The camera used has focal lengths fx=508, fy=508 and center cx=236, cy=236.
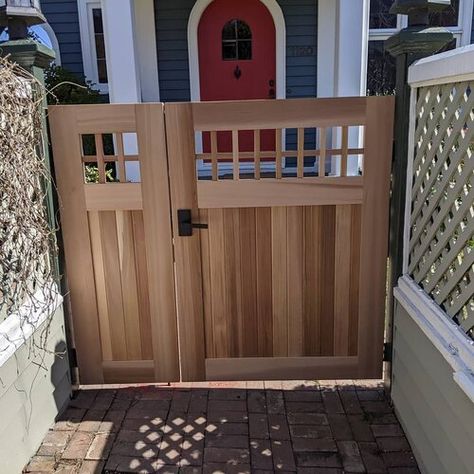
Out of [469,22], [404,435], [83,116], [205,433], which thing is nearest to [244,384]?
[205,433]

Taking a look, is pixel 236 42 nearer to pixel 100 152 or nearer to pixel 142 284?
pixel 100 152

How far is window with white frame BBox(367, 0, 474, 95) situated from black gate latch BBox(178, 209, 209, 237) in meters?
4.91

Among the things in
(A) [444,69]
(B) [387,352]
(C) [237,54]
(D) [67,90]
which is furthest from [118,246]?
(C) [237,54]

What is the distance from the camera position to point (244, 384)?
295 cm

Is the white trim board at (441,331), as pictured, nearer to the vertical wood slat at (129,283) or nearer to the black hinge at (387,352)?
the black hinge at (387,352)

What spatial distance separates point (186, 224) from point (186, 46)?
433 cm

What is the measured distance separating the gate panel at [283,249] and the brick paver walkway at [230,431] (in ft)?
0.42

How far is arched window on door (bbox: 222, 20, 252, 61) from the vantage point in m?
6.41

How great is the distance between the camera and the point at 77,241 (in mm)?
2660

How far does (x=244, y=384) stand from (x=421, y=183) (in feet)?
4.91

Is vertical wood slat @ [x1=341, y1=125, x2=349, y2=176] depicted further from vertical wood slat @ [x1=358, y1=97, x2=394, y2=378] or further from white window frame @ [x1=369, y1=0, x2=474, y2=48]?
white window frame @ [x1=369, y1=0, x2=474, y2=48]

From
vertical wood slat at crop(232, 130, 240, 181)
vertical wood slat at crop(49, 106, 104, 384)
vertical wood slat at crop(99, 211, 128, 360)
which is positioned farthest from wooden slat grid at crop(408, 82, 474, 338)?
vertical wood slat at crop(49, 106, 104, 384)

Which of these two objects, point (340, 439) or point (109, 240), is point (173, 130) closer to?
point (109, 240)

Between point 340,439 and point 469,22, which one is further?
point 469,22
